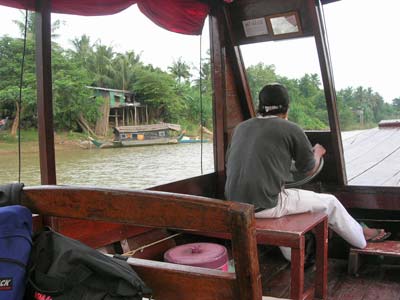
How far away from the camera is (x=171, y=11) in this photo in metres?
3.16

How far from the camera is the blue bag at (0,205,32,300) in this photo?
2.82 ft

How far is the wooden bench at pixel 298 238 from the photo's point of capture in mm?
2217

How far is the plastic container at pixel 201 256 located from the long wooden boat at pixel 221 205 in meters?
0.12

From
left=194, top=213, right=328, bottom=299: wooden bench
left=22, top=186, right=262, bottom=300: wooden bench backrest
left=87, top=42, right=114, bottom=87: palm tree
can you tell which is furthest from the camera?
left=87, top=42, right=114, bottom=87: palm tree

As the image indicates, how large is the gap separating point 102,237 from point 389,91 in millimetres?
2582

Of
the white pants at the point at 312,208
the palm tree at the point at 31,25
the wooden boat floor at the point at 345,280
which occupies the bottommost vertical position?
the wooden boat floor at the point at 345,280

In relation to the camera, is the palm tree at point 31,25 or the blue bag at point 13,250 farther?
the palm tree at point 31,25

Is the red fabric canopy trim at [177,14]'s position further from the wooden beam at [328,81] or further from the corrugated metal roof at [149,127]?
the wooden beam at [328,81]

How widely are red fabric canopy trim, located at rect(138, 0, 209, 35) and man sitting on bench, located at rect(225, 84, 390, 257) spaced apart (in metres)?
0.97

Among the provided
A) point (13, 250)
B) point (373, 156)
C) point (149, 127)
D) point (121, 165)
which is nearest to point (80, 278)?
point (13, 250)

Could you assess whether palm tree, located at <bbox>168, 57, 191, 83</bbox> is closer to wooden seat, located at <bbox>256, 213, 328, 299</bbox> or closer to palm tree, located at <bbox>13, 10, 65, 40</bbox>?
palm tree, located at <bbox>13, 10, 65, 40</bbox>

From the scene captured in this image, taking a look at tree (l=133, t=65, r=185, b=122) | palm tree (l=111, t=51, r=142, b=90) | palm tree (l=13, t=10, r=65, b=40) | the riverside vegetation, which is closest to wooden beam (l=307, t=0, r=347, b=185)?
the riverside vegetation

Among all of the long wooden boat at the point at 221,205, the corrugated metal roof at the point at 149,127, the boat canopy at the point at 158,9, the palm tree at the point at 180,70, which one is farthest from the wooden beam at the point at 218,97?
the corrugated metal roof at the point at 149,127

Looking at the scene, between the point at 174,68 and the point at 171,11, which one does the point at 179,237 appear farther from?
the point at 171,11
